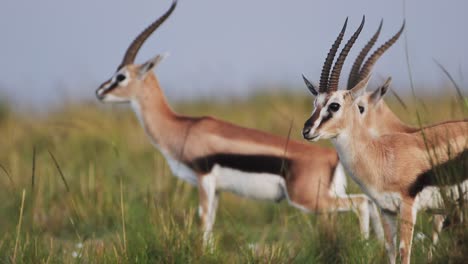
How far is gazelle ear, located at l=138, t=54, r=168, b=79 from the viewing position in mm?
9117

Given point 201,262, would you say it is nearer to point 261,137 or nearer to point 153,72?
point 261,137

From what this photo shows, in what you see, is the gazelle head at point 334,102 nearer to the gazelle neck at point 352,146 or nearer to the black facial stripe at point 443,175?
the gazelle neck at point 352,146

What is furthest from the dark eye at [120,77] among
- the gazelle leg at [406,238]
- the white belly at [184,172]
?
the gazelle leg at [406,238]

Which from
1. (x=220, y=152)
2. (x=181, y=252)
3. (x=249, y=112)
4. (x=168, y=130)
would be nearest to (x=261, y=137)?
(x=220, y=152)

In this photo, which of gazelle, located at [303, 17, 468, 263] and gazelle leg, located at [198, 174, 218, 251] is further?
gazelle leg, located at [198, 174, 218, 251]

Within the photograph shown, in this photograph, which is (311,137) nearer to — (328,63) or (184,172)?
(328,63)

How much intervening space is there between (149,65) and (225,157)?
1.60 m

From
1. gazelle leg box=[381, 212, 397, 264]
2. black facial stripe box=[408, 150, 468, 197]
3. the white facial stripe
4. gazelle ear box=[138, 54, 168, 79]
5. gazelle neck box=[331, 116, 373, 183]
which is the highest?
gazelle ear box=[138, 54, 168, 79]

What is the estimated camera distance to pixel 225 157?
8555 millimetres

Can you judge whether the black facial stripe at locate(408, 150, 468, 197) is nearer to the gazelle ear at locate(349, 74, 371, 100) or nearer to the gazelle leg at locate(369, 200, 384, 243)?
the gazelle ear at locate(349, 74, 371, 100)

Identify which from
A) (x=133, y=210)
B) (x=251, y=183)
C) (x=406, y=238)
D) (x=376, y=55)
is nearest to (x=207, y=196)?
(x=251, y=183)

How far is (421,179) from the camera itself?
565cm

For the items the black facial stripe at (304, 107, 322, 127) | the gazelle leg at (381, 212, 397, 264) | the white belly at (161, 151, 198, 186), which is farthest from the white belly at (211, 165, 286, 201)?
the black facial stripe at (304, 107, 322, 127)

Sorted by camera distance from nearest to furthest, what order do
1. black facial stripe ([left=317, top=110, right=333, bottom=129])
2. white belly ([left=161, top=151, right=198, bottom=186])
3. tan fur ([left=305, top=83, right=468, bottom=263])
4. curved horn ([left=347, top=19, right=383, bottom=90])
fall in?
black facial stripe ([left=317, top=110, right=333, bottom=129])
tan fur ([left=305, top=83, right=468, bottom=263])
curved horn ([left=347, top=19, right=383, bottom=90])
white belly ([left=161, top=151, right=198, bottom=186])
